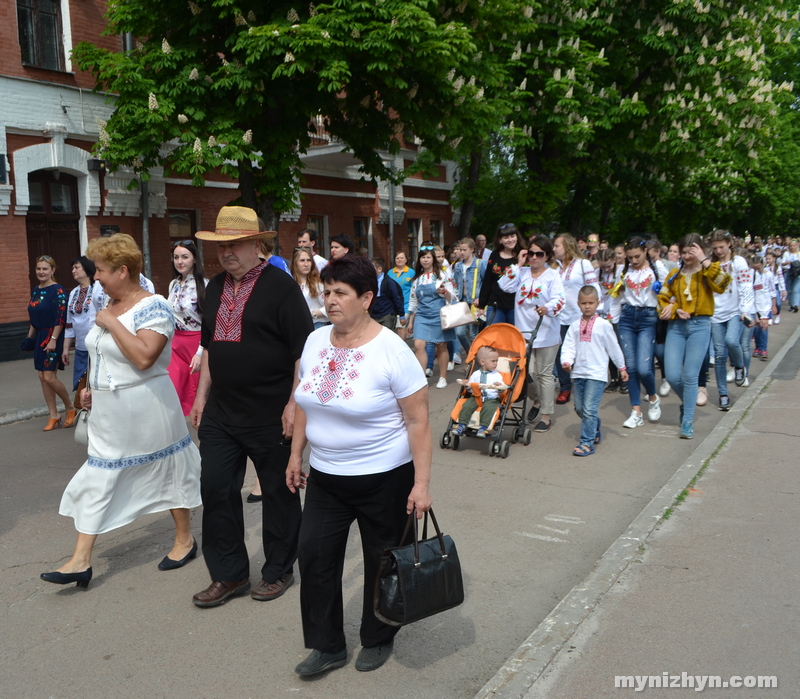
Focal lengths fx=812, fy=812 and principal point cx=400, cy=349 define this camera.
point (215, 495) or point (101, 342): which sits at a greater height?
point (101, 342)

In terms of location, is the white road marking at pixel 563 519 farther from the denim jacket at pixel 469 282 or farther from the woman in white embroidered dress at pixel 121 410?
the denim jacket at pixel 469 282

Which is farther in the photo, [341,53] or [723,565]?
[341,53]

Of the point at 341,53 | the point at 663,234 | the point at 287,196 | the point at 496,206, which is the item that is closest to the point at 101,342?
the point at 341,53

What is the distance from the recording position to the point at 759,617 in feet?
13.0

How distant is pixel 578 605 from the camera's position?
410 centimetres

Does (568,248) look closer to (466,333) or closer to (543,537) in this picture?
(466,333)

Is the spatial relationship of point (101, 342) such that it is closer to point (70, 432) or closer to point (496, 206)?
point (70, 432)

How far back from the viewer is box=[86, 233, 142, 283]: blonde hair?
14.3 feet

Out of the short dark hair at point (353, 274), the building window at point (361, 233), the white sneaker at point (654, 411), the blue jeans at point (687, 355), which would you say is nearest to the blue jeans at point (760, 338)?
the white sneaker at point (654, 411)

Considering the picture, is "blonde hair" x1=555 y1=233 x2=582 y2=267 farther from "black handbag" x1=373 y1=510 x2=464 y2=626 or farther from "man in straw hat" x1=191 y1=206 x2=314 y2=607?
"black handbag" x1=373 y1=510 x2=464 y2=626

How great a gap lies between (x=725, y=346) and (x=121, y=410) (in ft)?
25.6

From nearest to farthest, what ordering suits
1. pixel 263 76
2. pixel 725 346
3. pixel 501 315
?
pixel 501 315 < pixel 725 346 < pixel 263 76

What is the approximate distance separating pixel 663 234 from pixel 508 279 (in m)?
23.9

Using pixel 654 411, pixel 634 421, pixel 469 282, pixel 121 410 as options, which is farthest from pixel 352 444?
pixel 469 282
